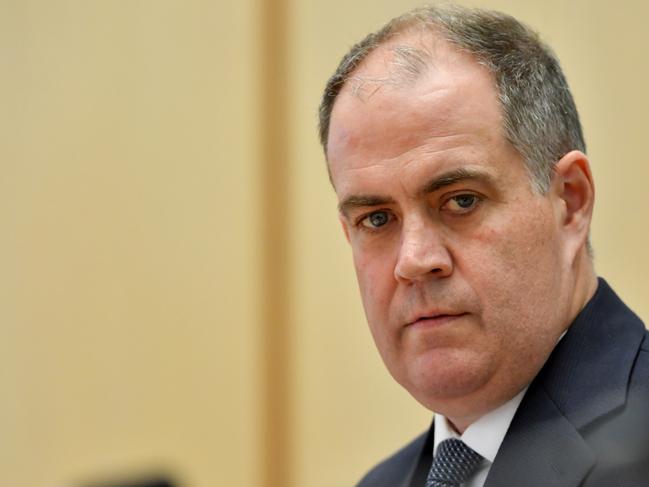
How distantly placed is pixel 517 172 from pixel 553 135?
0.38 feet

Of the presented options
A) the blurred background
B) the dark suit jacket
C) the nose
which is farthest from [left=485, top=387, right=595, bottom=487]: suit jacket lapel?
the blurred background

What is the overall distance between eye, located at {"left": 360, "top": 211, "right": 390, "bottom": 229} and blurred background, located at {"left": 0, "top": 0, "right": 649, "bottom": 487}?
6.49 ft

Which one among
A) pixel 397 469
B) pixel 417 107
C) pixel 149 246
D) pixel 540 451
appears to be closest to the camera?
pixel 540 451

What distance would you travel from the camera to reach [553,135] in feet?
5.98

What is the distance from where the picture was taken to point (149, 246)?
3.96 metres

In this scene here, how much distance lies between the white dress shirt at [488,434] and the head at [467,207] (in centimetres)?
2

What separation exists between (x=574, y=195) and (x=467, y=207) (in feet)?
0.69

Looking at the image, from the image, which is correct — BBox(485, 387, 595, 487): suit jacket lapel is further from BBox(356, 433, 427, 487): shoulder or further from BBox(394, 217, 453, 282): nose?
BBox(356, 433, 427, 487): shoulder

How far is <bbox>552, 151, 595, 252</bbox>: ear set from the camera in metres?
1.81

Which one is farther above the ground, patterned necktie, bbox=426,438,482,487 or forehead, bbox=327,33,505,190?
forehead, bbox=327,33,505,190

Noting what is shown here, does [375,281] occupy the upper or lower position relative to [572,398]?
upper

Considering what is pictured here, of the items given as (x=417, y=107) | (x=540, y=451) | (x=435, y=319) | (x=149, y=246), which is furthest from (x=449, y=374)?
(x=149, y=246)

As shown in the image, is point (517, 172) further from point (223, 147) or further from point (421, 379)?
point (223, 147)

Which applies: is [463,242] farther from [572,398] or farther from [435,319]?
[572,398]
